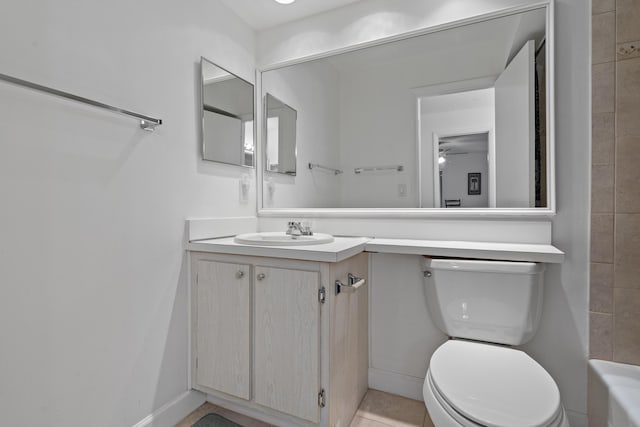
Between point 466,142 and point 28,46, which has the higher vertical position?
point 28,46

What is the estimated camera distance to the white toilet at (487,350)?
93cm

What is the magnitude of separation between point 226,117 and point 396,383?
1.76 metres

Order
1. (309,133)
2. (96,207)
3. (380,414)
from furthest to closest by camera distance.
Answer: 1. (309,133)
2. (380,414)
3. (96,207)

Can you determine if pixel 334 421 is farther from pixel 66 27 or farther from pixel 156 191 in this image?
pixel 66 27

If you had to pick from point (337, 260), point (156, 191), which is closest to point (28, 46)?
point (156, 191)

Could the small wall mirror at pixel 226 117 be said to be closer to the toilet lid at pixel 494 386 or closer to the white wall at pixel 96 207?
the white wall at pixel 96 207

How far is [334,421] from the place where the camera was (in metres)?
1.32

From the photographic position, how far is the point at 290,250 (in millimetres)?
1318

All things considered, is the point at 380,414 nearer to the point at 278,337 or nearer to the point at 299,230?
the point at 278,337

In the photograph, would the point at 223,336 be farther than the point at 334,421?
Yes

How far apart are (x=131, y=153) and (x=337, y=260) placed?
3.15 feet

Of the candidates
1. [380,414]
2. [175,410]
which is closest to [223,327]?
[175,410]

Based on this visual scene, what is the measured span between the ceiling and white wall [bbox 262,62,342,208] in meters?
0.29

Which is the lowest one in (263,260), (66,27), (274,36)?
(263,260)
